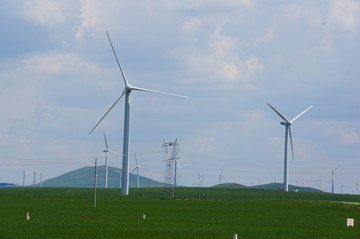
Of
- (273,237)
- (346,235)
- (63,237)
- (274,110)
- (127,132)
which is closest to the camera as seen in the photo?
(63,237)

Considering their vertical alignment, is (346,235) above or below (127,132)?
below

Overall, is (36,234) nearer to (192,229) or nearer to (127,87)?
(192,229)

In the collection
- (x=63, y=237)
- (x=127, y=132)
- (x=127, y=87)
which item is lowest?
(x=63, y=237)

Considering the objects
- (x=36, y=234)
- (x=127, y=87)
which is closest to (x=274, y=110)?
(x=127, y=87)

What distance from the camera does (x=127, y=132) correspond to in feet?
517

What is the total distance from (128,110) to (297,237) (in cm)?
11094

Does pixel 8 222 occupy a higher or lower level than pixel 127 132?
lower

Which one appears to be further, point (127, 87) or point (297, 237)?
point (127, 87)

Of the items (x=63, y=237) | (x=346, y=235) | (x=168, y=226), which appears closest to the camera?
(x=63, y=237)

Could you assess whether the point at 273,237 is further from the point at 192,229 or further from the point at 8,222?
the point at 8,222

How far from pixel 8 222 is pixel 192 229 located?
15722 millimetres

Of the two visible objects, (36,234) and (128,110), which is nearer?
(36,234)

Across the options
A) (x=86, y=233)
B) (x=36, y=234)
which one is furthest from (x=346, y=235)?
(x=36, y=234)

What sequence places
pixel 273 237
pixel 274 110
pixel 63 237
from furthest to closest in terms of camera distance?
1. pixel 274 110
2. pixel 273 237
3. pixel 63 237
